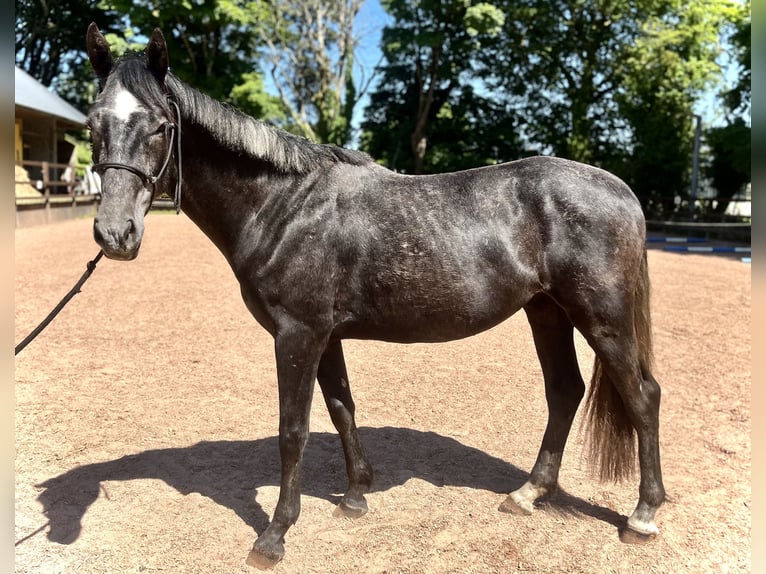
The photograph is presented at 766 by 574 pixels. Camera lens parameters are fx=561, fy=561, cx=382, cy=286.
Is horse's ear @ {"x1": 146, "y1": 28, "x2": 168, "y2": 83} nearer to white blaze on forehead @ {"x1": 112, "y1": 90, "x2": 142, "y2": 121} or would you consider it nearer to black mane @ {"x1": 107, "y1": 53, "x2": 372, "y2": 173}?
black mane @ {"x1": 107, "y1": 53, "x2": 372, "y2": 173}

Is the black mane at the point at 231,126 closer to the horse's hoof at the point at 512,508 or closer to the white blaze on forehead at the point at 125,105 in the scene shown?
the white blaze on forehead at the point at 125,105

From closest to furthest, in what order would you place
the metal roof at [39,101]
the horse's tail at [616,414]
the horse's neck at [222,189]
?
the horse's neck at [222,189]
the horse's tail at [616,414]
the metal roof at [39,101]

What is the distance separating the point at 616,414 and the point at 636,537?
2.18ft

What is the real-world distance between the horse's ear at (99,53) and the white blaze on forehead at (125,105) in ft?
0.67

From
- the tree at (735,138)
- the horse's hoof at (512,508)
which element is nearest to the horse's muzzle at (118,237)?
the horse's hoof at (512,508)

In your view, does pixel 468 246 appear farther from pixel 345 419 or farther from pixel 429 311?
pixel 345 419

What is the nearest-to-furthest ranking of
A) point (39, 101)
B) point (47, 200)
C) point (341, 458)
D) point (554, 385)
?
1. point (554, 385)
2. point (341, 458)
3. point (47, 200)
4. point (39, 101)

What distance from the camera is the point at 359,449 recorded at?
3.47 meters

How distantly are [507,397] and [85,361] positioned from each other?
4418 mm

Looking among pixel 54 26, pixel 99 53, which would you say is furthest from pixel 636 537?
pixel 54 26

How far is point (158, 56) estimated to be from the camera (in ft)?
8.30

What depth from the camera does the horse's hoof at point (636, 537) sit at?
10.0 ft

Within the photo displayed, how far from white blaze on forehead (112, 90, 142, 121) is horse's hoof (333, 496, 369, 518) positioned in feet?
7.85

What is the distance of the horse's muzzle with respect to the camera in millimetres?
2311
